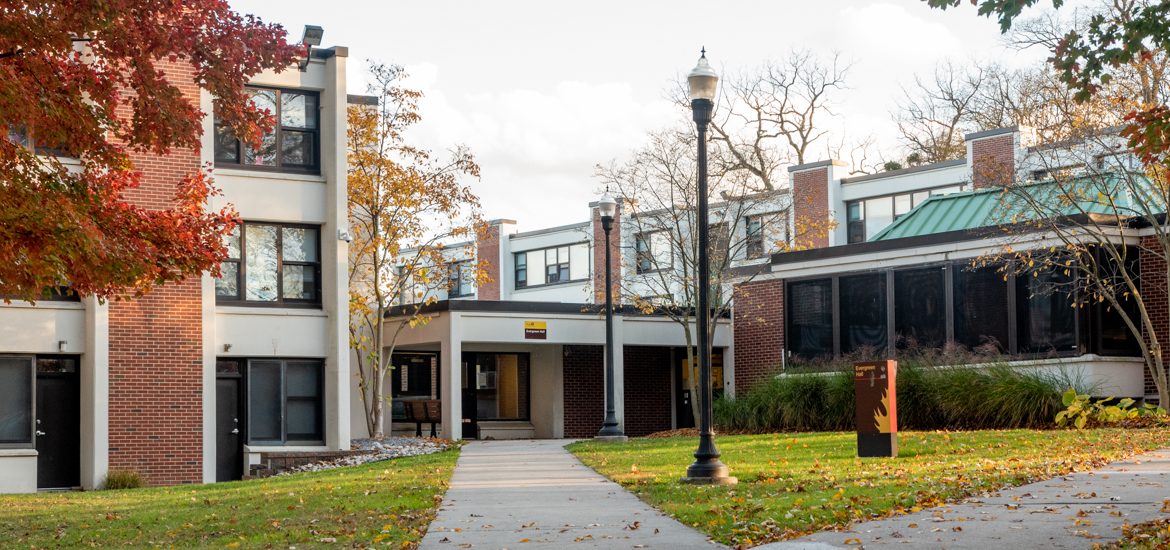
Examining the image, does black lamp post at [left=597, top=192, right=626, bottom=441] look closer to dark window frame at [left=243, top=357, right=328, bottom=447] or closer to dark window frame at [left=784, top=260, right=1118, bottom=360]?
dark window frame at [left=243, top=357, right=328, bottom=447]

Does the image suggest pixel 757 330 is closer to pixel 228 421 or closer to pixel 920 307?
pixel 920 307

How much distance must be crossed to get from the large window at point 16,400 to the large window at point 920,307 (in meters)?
17.2

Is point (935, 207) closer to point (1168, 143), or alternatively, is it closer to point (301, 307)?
point (301, 307)

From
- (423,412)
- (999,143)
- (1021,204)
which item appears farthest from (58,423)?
(999,143)

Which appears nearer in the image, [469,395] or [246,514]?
[246,514]

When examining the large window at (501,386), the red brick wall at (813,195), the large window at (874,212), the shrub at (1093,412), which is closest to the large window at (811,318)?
the red brick wall at (813,195)

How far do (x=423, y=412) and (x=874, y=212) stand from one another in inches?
769

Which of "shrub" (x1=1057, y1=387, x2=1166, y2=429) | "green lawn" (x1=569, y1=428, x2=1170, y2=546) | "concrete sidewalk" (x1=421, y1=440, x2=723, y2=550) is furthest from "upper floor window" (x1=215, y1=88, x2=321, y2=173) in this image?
"shrub" (x1=1057, y1=387, x2=1166, y2=429)

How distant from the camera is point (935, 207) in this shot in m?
34.0

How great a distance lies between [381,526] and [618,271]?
38375 mm

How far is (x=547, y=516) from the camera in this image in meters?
12.6

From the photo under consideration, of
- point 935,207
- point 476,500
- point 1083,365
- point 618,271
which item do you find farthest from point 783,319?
point 476,500

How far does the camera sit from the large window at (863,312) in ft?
103

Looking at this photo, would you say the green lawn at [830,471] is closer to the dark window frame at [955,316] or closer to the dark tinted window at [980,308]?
the dark window frame at [955,316]
